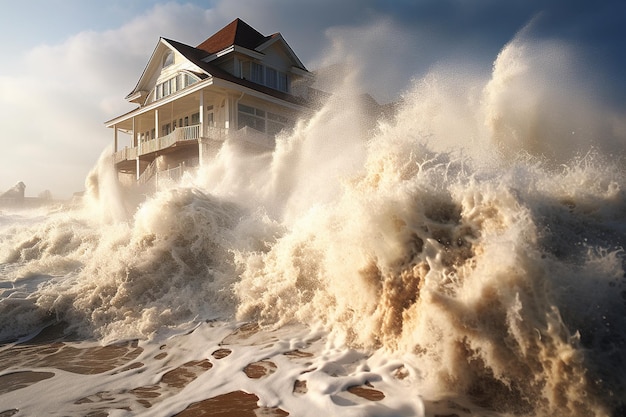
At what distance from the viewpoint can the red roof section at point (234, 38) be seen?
861 inches

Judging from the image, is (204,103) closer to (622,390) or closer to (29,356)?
(29,356)

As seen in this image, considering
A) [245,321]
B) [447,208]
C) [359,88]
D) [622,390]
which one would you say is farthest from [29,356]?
[359,88]

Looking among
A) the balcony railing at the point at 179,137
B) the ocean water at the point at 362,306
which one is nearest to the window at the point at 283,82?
the balcony railing at the point at 179,137

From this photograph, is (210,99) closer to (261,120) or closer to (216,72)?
(216,72)

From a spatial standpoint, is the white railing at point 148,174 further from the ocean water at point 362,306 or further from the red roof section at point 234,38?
the ocean water at point 362,306

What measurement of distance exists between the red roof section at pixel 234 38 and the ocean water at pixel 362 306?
47.6ft

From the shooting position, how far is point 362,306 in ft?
17.3

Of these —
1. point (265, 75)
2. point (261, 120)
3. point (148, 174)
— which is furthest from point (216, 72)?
point (148, 174)

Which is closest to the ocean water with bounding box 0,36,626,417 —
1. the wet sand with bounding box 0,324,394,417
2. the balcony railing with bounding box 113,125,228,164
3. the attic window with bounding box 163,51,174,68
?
the wet sand with bounding box 0,324,394,417

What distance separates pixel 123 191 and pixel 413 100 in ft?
45.7

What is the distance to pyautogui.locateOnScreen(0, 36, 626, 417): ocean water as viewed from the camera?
11.9 feet

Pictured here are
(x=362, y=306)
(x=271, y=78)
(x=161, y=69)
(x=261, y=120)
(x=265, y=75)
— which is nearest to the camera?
(x=362, y=306)

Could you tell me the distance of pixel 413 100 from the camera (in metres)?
12.3

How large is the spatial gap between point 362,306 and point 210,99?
58.1 ft
